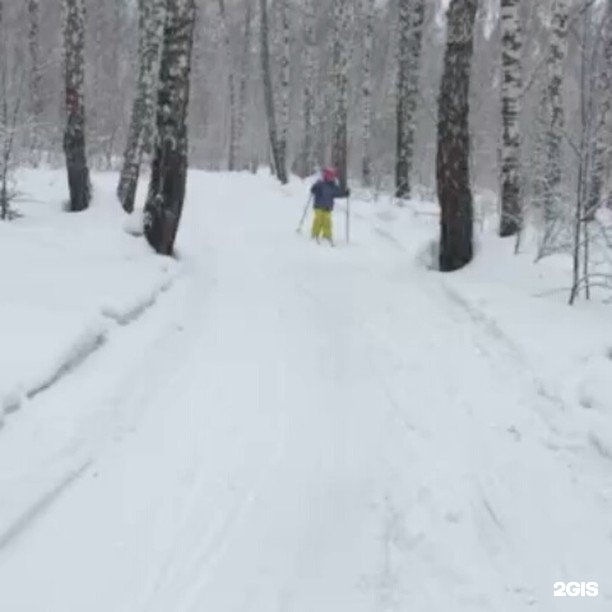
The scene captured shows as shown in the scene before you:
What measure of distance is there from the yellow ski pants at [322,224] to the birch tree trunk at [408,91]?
6.11 meters

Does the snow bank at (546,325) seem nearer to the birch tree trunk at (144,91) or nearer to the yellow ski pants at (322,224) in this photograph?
the yellow ski pants at (322,224)

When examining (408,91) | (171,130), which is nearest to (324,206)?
(171,130)

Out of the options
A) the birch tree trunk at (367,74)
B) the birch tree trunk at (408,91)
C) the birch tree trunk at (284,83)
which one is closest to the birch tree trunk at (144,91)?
the birch tree trunk at (408,91)

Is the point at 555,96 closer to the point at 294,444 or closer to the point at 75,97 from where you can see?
the point at 75,97

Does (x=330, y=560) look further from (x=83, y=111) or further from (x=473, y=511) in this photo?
(x=83, y=111)

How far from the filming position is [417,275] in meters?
13.2

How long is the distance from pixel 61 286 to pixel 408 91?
1680 centimetres

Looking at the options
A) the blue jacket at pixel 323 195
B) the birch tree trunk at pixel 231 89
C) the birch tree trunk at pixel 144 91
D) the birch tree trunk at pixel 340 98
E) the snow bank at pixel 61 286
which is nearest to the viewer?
the snow bank at pixel 61 286

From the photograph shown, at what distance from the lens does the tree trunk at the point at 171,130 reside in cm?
1224

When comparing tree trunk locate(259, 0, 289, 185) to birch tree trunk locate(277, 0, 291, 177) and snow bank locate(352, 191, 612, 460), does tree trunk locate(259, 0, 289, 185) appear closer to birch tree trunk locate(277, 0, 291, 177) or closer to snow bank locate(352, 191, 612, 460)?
birch tree trunk locate(277, 0, 291, 177)

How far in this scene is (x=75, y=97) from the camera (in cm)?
1500

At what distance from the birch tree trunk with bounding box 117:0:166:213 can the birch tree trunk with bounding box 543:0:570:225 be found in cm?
776

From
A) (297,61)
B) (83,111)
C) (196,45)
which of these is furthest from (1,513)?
(297,61)

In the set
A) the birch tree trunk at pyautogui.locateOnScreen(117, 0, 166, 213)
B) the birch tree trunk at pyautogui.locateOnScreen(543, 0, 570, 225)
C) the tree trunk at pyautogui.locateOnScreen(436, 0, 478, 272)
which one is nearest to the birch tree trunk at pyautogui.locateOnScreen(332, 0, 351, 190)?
the birch tree trunk at pyautogui.locateOnScreen(117, 0, 166, 213)
